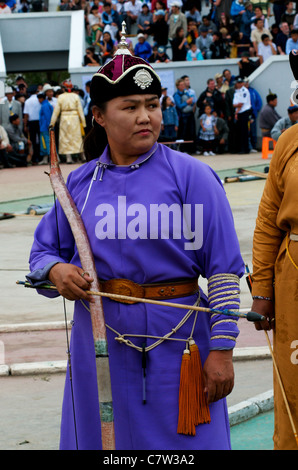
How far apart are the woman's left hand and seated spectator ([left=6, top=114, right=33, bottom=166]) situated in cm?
1907

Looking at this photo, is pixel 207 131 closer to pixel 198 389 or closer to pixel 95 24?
pixel 95 24

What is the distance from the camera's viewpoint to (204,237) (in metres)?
2.81

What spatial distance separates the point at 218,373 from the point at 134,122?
0.83m

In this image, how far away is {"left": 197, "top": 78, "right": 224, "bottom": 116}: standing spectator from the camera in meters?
22.6

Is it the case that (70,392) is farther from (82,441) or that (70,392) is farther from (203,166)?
(203,166)

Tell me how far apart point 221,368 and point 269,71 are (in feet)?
71.0

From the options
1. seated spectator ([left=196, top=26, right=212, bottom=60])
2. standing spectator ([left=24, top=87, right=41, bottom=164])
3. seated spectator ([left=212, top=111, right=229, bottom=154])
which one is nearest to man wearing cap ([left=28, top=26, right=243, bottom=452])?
standing spectator ([left=24, top=87, right=41, bottom=164])

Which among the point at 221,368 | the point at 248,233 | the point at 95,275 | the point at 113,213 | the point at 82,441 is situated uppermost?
the point at 113,213

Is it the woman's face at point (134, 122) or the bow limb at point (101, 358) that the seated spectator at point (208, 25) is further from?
the bow limb at point (101, 358)

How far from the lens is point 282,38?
24.3 metres

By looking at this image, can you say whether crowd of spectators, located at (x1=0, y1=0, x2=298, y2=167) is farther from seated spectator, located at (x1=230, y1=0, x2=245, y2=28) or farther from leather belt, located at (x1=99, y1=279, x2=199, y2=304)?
leather belt, located at (x1=99, y1=279, x2=199, y2=304)

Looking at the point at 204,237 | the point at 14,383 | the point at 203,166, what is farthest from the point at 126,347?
the point at 14,383

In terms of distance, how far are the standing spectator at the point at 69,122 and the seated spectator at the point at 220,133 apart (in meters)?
3.50

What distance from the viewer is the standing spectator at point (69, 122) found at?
21.2 meters
